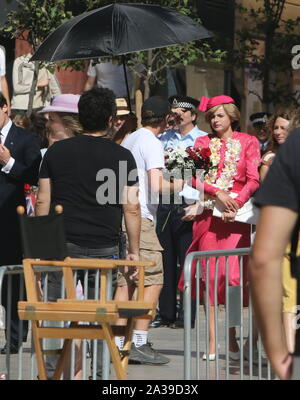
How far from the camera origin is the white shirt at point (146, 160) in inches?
375

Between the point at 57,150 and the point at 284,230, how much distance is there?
155 inches

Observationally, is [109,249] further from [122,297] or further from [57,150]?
[122,297]

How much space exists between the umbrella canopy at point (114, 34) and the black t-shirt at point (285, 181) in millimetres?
5732

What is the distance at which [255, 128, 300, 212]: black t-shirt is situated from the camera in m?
3.94

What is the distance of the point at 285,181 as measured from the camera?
3.94m

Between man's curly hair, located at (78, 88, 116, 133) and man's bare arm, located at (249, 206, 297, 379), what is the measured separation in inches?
158

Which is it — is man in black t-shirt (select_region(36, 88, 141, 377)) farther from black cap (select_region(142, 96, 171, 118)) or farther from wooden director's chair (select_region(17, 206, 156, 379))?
black cap (select_region(142, 96, 171, 118))

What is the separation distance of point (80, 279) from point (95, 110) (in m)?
1.11

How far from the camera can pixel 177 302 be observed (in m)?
12.2

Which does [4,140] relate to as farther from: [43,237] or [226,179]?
[43,237]

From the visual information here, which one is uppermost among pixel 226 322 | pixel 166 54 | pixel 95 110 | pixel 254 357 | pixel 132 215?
pixel 166 54

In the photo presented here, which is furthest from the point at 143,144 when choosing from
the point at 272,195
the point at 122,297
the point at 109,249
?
the point at 272,195

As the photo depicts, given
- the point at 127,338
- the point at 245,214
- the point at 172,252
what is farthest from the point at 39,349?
the point at 172,252

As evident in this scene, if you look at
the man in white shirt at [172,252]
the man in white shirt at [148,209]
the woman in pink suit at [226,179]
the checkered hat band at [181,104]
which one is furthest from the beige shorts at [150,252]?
the checkered hat band at [181,104]
